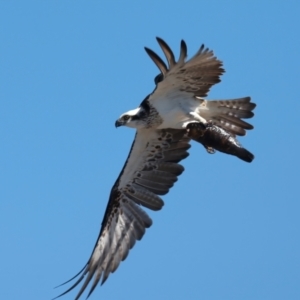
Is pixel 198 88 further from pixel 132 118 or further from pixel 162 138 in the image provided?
pixel 162 138

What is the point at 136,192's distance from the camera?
20.0 metres

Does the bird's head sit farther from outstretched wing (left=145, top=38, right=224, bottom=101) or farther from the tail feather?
the tail feather

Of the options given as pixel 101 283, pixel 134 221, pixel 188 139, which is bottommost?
pixel 101 283

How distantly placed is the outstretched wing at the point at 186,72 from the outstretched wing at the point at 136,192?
1.11 m

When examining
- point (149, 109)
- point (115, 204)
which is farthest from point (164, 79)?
point (115, 204)

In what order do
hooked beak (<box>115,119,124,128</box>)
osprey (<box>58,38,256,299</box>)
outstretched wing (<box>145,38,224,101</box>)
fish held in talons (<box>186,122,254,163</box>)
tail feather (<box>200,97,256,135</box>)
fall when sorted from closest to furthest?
outstretched wing (<box>145,38,224,101</box>)
osprey (<box>58,38,256,299</box>)
hooked beak (<box>115,119,124,128</box>)
fish held in talons (<box>186,122,254,163</box>)
tail feather (<box>200,97,256,135</box>)

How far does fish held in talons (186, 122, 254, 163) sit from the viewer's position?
62.3 ft

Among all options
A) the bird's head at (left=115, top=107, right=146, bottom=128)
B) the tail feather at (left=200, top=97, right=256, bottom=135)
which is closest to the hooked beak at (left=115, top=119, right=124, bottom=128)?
the bird's head at (left=115, top=107, right=146, bottom=128)

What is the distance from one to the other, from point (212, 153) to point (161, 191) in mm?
1159

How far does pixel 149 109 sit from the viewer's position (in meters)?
18.4

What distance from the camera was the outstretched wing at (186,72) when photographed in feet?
57.7

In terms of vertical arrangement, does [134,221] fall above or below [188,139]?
below

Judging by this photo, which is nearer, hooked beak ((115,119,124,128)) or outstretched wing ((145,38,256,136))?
outstretched wing ((145,38,256,136))

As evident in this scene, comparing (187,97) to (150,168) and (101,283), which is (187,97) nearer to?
(150,168)
